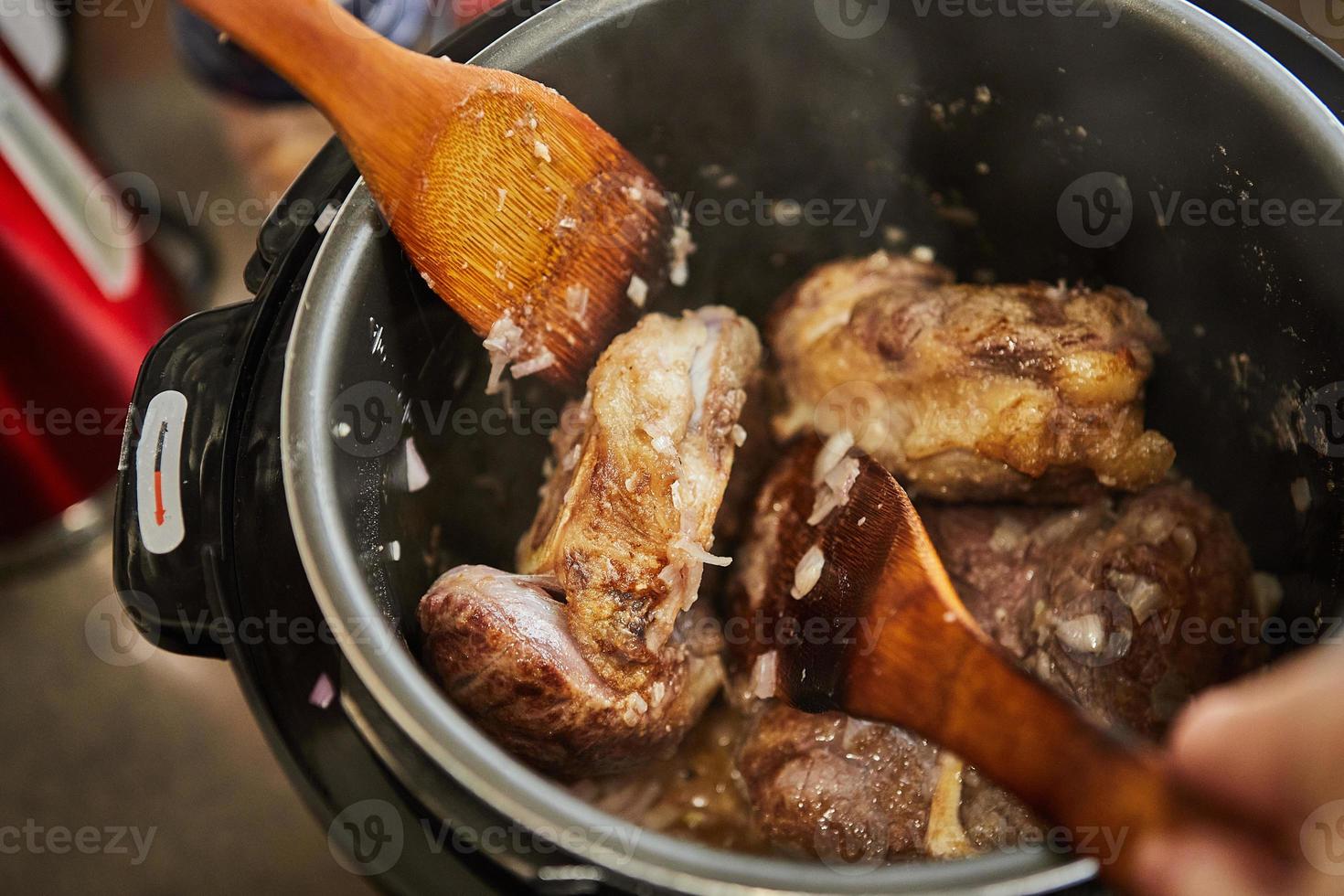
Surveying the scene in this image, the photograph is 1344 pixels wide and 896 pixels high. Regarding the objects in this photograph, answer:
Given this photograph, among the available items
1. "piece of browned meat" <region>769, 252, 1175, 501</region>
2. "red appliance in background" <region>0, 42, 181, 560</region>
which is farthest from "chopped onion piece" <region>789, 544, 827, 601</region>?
"red appliance in background" <region>0, 42, 181, 560</region>

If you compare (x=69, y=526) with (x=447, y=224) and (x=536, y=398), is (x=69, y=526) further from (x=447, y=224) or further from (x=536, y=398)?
(x=447, y=224)

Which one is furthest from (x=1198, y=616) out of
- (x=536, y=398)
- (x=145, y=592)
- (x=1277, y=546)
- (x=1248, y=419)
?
(x=145, y=592)

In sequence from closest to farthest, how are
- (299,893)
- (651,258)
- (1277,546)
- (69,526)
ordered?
(1277,546)
(651,258)
(299,893)
(69,526)

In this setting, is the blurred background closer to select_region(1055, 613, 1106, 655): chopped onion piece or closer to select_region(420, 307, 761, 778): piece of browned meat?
select_region(420, 307, 761, 778): piece of browned meat

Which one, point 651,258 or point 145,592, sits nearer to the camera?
point 145,592

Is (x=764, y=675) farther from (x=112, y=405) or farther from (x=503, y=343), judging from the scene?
(x=112, y=405)

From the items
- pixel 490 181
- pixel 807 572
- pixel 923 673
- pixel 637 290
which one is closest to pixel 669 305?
pixel 637 290

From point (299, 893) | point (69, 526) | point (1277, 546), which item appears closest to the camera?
point (1277, 546)

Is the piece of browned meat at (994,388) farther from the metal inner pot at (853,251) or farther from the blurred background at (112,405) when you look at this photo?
the blurred background at (112,405)
